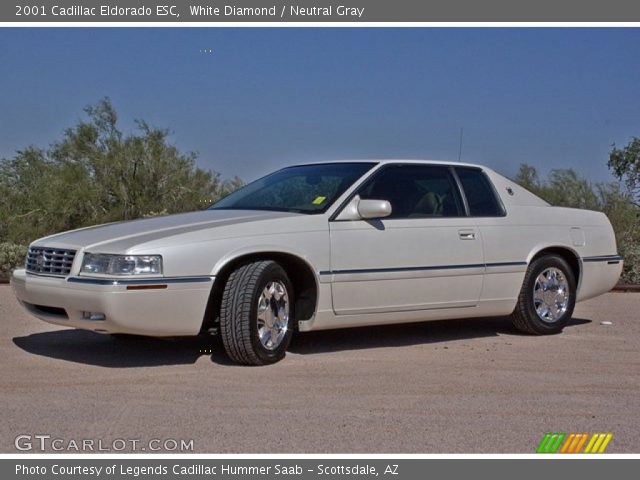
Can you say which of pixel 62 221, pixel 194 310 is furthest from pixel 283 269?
pixel 62 221

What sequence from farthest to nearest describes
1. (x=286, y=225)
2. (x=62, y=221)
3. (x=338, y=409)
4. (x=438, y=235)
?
(x=62, y=221)
(x=438, y=235)
(x=286, y=225)
(x=338, y=409)

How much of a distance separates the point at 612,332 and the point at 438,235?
2.33m

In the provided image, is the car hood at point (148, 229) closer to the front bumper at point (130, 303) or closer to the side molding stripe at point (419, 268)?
the front bumper at point (130, 303)

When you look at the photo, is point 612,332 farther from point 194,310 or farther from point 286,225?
point 194,310

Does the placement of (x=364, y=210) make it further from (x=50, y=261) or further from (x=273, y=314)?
(x=50, y=261)

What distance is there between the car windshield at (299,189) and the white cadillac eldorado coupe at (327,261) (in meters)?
0.02

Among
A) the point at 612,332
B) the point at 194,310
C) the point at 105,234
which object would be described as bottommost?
the point at 612,332

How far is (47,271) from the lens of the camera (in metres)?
7.10

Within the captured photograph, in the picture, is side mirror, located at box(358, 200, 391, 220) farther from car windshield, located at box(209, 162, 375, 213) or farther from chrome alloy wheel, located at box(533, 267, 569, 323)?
chrome alloy wheel, located at box(533, 267, 569, 323)

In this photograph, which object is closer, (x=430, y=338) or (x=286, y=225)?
(x=286, y=225)

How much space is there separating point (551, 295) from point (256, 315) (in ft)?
11.0

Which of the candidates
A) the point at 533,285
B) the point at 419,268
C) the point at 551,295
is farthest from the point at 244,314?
the point at 551,295

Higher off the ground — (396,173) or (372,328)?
(396,173)

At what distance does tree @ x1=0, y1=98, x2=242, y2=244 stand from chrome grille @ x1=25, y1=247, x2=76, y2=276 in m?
11.3
